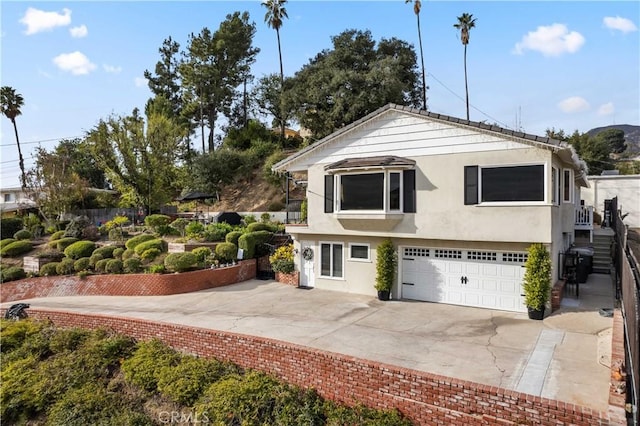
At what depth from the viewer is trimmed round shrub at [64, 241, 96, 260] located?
18406 millimetres

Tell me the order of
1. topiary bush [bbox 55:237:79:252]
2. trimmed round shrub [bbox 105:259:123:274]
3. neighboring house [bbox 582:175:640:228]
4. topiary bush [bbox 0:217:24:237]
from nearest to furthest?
trimmed round shrub [bbox 105:259:123:274]
topiary bush [bbox 55:237:79:252]
neighboring house [bbox 582:175:640:228]
topiary bush [bbox 0:217:24:237]

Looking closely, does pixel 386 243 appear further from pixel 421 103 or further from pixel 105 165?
pixel 421 103

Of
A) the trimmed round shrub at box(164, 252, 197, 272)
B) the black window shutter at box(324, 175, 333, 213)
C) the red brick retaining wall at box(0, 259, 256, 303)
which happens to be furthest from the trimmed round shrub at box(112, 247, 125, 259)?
the black window shutter at box(324, 175, 333, 213)

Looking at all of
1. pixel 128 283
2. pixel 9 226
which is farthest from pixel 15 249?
pixel 128 283

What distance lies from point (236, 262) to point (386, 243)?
7315mm

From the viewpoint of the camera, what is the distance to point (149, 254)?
56.2 feet

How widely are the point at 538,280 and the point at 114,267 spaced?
15.9 m

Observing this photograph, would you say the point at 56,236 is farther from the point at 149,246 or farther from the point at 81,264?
the point at 149,246

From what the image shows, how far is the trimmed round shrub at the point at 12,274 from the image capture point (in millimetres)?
17422

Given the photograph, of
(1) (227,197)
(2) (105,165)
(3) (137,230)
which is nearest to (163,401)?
(3) (137,230)

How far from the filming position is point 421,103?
38.1 metres

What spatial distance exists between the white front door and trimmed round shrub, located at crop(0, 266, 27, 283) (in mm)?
13368

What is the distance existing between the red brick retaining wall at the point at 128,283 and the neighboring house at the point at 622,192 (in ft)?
77.5

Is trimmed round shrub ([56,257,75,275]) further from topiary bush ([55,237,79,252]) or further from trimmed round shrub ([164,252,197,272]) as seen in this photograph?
trimmed round shrub ([164,252,197,272])
